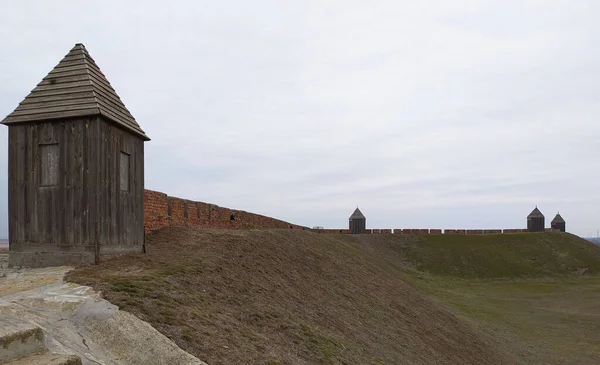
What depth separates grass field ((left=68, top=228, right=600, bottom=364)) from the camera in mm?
6215

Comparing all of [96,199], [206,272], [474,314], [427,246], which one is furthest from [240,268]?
[427,246]

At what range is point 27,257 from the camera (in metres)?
8.34

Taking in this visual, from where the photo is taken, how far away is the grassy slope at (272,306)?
236 inches

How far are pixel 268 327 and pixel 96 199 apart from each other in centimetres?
464

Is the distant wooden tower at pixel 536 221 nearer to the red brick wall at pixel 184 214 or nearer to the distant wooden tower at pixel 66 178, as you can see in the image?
the red brick wall at pixel 184 214

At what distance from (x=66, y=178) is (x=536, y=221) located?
63220mm

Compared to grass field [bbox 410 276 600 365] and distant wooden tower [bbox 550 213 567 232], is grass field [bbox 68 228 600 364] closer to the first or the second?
grass field [bbox 410 276 600 365]

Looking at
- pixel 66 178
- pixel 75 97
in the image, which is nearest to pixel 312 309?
pixel 66 178

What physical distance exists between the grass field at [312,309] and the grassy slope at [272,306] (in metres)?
0.04

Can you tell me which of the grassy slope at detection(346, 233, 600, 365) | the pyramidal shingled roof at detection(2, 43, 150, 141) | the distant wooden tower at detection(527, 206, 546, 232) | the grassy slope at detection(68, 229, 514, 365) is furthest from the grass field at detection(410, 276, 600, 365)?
the distant wooden tower at detection(527, 206, 546, 232)

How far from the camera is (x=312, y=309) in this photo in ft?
34.2

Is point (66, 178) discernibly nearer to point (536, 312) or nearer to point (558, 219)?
point (536, 312)

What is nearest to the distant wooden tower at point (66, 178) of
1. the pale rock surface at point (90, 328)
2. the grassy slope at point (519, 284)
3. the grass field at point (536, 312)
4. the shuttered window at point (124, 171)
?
the shuttered window at point (124, 171)

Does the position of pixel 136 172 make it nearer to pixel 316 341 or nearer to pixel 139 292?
pixel 139 292
